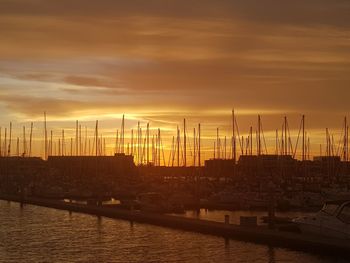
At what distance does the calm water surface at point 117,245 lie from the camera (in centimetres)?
3041

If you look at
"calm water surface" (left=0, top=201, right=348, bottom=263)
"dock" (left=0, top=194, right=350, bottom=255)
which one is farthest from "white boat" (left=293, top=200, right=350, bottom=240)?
"calm water surface" (left=0, top=201, right=348, bottom=263)

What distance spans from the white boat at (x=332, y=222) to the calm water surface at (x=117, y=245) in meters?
2.67

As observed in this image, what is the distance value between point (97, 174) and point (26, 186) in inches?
628

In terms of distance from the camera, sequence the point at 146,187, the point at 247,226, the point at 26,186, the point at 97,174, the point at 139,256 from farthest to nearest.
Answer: the point at 97,174, the point at 26,186, the point at 146,187, the point at 247,226, the point at 139,256

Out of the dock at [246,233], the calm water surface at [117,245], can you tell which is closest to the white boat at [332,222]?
the dock at [246,233]

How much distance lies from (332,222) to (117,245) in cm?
1288

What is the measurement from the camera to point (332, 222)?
32469 millimetres

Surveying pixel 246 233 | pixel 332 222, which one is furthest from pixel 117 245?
pixel 332 222

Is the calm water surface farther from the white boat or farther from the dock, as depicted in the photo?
the white boat

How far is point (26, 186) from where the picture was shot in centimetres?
8794

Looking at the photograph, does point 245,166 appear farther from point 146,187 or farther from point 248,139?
point 146,187

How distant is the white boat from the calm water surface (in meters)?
2.67

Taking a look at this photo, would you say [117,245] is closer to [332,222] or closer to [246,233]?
[246,233]

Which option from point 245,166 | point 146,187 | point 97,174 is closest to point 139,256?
point 146,187
